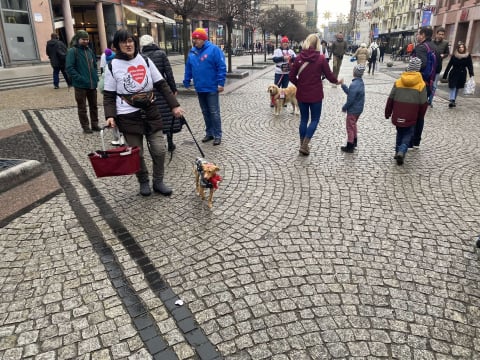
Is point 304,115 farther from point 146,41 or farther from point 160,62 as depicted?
point 146,41

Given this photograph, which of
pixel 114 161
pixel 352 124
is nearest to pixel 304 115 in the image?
pixel 352 124

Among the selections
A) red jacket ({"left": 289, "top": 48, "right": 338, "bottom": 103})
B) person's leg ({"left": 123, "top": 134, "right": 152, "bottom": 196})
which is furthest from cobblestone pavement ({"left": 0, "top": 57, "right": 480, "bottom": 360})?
red jacket ({"left": 289, "top": 48, "right": 338, "bottom": 103})

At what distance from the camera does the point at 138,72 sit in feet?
14.0

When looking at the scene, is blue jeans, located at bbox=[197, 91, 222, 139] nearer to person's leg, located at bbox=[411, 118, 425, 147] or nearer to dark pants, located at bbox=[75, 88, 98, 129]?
dark pants, located at bbox=[75, 88, 98, 129]

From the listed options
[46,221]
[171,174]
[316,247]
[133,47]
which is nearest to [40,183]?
[46,221]

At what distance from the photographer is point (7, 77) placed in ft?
51.1

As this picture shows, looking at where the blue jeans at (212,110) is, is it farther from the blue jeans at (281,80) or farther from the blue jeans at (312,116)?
the blue jeans at (281,80)

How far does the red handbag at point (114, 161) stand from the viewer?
3.95 m

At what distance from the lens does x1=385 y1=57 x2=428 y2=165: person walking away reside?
5.67m

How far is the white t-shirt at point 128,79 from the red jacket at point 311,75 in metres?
2.73

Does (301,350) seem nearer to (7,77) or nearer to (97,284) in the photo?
(97,284)

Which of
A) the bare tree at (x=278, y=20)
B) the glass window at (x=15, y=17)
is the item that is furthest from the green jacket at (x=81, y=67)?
the bare tree at (x=278, y=20)

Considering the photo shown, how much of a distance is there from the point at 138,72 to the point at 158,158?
1100mm

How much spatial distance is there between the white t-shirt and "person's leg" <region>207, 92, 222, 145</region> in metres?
2.51
